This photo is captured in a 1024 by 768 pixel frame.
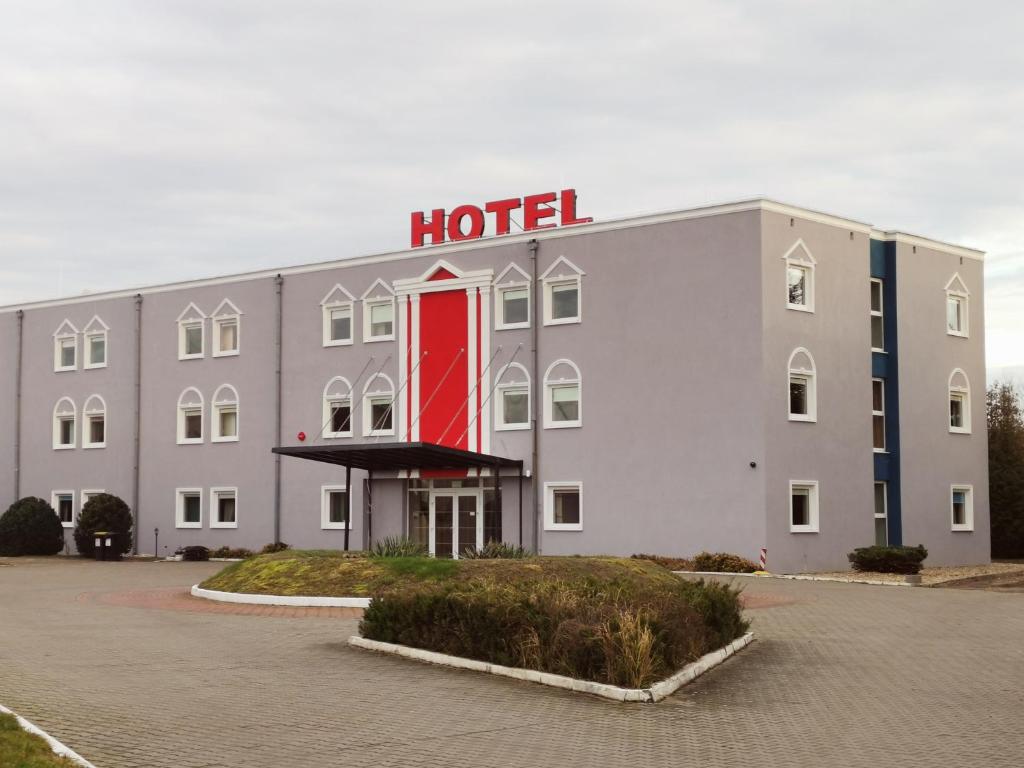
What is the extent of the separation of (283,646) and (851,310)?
1010 inches

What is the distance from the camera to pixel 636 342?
38344mm

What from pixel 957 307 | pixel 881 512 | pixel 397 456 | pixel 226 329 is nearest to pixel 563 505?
pixel 397 456

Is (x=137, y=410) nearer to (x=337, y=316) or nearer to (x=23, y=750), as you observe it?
(x=337, y=316)

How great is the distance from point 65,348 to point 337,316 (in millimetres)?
13828

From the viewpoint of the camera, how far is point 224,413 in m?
47.3

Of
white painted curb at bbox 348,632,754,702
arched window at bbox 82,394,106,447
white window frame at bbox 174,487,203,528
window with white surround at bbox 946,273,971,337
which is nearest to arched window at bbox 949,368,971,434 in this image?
window with white surround at bbox 946,273,971,337

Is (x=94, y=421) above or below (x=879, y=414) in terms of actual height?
above

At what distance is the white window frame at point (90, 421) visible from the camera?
165 feet

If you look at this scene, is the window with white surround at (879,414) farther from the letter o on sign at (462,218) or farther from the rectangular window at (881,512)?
the letter o on sign at (462,218)

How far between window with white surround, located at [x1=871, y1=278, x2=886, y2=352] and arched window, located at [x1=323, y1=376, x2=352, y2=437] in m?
16.4

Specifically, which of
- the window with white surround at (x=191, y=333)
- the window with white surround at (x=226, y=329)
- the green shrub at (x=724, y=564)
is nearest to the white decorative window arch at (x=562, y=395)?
the green shrub at (x=724, y=564)

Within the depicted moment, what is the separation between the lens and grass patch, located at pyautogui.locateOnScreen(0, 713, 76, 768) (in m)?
9.61

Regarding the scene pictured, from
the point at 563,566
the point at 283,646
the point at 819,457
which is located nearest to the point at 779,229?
the point at 819,457

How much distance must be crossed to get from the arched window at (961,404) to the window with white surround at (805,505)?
8.08 m
